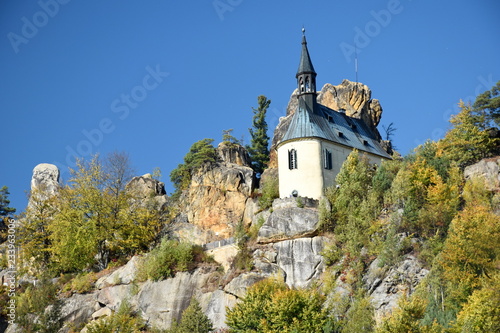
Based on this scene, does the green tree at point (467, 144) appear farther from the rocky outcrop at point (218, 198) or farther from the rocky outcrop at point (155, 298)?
the rocky outcrop at point (155, 298)

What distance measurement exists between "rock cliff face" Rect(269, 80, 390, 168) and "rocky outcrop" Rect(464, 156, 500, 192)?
20.5 m

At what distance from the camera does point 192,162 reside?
7538 cm

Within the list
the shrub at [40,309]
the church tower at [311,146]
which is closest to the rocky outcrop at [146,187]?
the shrub at [40,309]

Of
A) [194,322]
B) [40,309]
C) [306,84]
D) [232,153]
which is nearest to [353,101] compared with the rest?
[306,84]

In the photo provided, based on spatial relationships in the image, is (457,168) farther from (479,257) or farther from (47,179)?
(47,179)

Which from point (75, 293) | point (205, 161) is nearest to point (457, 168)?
point (205, 161)

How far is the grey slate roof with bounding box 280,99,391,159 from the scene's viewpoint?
64375 mm

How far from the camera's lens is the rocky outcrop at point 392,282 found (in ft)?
165

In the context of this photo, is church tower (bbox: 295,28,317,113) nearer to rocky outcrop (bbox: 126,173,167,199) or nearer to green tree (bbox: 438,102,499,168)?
green tree (bbox: 438,102,499,168)

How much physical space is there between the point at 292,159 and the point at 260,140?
2187 cm

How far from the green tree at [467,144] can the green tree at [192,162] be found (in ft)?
74.3

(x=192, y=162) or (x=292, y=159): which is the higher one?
(x=192, y=162)

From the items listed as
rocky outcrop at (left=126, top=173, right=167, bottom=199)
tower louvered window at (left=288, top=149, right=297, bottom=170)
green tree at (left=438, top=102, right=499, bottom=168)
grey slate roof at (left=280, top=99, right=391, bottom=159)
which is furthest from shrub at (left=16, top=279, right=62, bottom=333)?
green tree at (left=438, top=102, right=499, bottom=168)

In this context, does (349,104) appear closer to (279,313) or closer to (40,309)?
(279,313)
